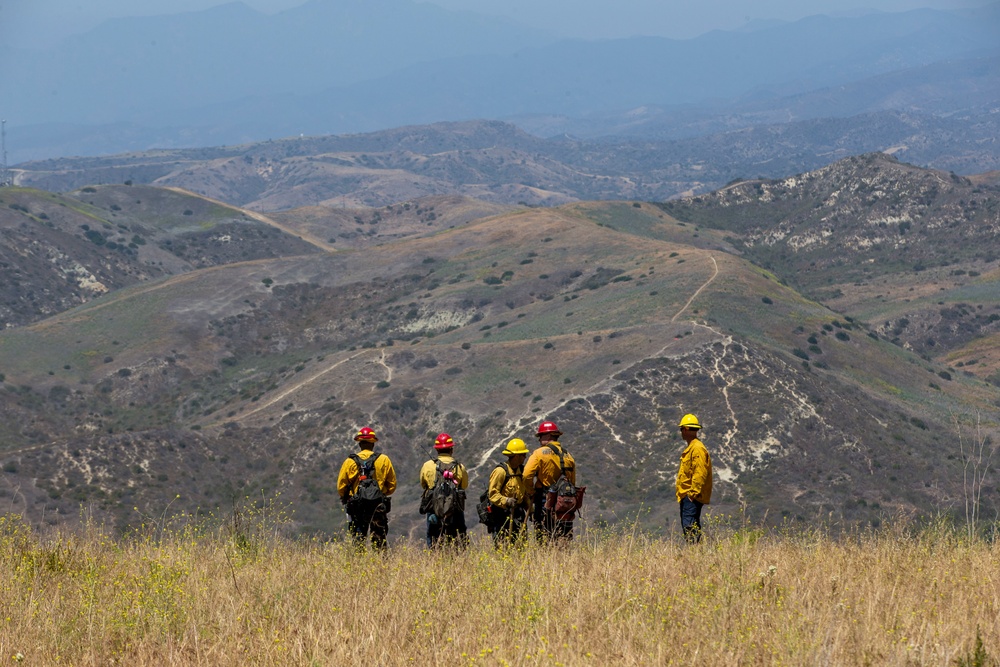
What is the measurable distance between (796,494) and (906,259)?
91.0 metres

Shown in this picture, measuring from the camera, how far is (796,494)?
57750 millimetres

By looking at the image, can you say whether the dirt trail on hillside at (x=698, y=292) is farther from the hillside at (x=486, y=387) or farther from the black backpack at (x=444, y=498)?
the black backpack at (x=444, y=498)

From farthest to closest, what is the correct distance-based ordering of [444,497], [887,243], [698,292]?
[887,243] < [698,292] < [444,497]

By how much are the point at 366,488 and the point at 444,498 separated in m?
1.02

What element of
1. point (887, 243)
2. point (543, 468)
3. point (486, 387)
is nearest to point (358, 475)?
point (543, 468)

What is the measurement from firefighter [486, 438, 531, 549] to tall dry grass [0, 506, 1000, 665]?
299 cm

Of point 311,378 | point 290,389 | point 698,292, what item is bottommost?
point 290,389

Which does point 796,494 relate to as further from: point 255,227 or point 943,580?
point 255,227

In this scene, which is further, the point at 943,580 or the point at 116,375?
the point at 116,375

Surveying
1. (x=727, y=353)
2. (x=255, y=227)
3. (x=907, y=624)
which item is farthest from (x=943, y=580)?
(x=255, y=227)

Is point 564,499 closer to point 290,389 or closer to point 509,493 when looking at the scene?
point 509,493

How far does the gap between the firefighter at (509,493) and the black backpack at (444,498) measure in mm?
639

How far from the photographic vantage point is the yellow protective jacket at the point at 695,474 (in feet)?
47.4

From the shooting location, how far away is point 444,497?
1410 cm
